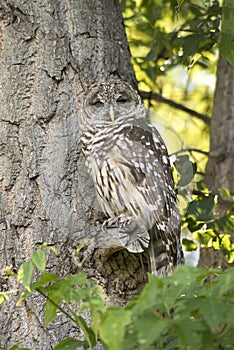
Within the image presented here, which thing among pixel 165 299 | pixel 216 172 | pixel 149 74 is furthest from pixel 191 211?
pixel 165 299

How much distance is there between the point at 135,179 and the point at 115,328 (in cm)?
123

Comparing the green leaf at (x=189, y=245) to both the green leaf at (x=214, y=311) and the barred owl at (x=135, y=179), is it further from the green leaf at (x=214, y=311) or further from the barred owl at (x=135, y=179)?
the green leaf at (x=214, y=311)

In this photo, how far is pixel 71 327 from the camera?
2.51 m

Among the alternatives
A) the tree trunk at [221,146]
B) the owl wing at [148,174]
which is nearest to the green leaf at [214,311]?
the owl wing at [148,174]

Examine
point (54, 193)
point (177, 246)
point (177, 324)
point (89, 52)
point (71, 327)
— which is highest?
point (89, 52)

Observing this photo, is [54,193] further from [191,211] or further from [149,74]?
[149,74]

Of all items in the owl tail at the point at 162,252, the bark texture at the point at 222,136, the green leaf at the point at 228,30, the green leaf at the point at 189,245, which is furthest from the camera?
the bark texture at the point at 222,136

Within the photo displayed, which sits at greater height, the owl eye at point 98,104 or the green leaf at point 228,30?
the green leaf at point 228,30

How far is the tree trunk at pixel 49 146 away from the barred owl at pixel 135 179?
0.21ft

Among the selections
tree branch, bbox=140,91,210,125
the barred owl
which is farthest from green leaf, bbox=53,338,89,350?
tree branch, bbox=140,91,210,125

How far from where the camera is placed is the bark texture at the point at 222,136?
12.0ft

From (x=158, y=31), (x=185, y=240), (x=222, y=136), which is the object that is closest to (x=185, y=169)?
(x=185, y=240)

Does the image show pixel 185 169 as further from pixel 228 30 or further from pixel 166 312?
Answer: pixel 166 312

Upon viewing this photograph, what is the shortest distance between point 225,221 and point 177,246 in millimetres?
500
